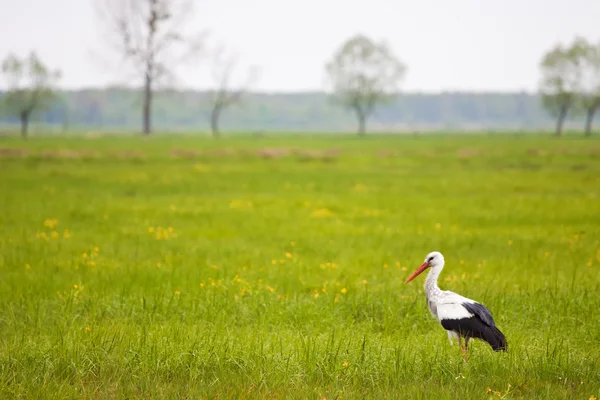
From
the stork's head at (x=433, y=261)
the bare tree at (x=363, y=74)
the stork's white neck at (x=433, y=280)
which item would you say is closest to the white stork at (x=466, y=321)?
the stork's white neck at (x=433, y=280)

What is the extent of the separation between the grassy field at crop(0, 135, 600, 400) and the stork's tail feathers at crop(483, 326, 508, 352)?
280mm

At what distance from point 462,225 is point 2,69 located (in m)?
108

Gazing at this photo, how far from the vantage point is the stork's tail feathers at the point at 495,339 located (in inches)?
275

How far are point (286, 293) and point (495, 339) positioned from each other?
15.1ft

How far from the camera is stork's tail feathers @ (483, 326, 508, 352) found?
22.9 ft

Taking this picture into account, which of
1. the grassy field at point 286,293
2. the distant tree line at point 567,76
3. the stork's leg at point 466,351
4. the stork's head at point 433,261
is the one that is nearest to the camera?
the grassy field at point 286,293

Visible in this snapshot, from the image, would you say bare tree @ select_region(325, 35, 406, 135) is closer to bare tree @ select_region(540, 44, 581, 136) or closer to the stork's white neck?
bare tree @ select_region(540, 44, 581, 136)

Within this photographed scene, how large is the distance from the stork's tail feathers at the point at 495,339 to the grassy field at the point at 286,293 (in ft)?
0.92

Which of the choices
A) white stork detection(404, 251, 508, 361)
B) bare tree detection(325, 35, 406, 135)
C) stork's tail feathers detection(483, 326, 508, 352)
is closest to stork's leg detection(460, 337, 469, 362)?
white stork detection(404, 251, 508, 361)

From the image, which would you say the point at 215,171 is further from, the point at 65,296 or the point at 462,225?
the point at 65,296

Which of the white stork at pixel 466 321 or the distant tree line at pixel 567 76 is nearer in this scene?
the white stork at pixel 466 321

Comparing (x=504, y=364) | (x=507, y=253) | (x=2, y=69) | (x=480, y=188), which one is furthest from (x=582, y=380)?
(x=2, y=69)

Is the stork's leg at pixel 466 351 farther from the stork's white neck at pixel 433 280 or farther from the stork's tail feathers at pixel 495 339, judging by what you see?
the stork's white neck at pixel 433 280

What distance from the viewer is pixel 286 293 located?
10867mm
